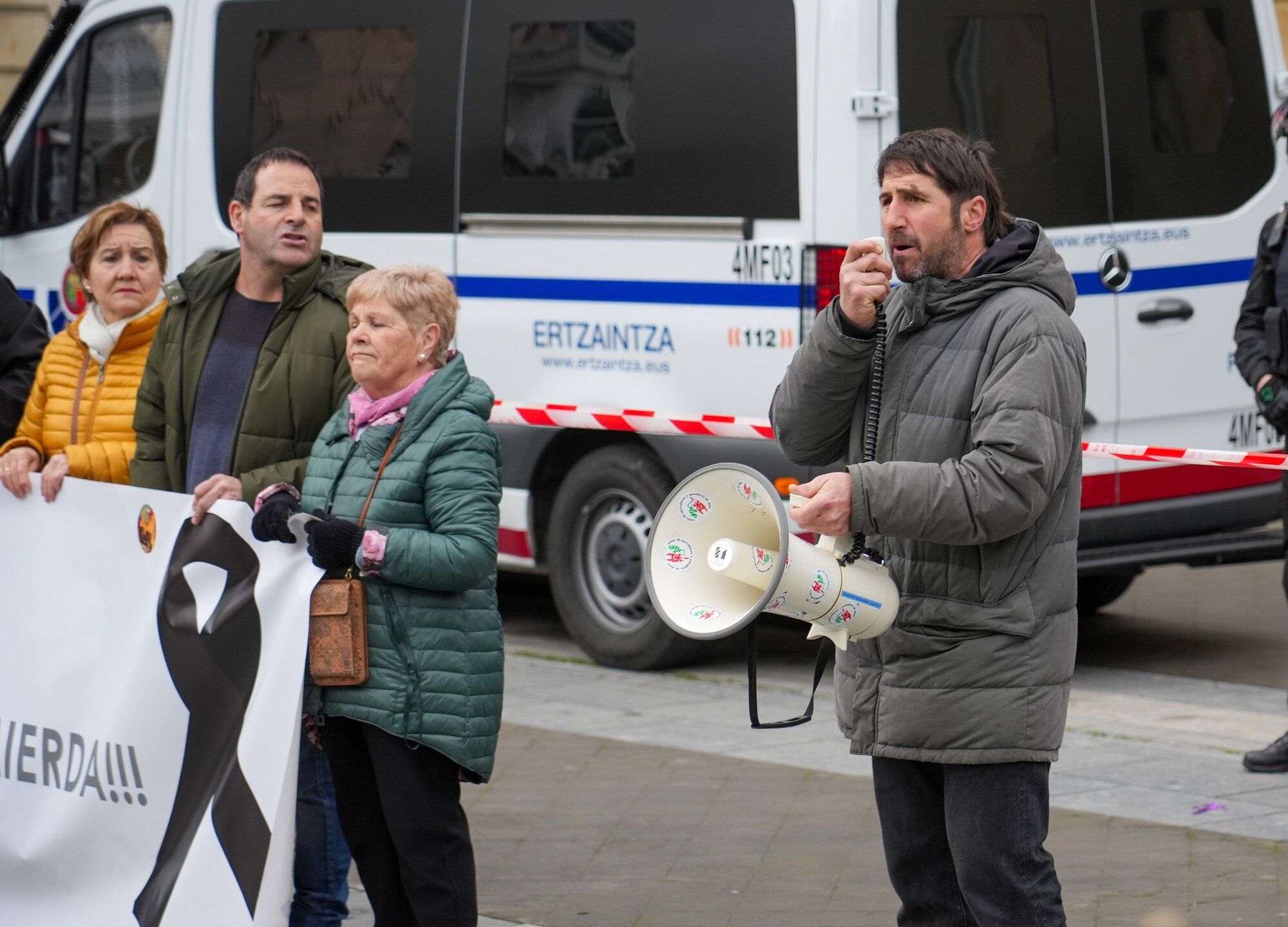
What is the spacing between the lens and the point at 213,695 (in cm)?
427

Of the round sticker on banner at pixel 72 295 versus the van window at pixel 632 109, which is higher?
the van window at pixel 632 109

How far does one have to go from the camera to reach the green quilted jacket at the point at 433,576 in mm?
3879

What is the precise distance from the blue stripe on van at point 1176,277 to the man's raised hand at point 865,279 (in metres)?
3.76

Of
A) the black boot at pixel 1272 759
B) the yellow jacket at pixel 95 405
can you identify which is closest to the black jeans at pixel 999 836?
the yellow jacket at pixel 95 405

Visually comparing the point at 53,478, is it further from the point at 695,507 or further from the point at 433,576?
the point at 695,507

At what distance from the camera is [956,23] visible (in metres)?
6.92

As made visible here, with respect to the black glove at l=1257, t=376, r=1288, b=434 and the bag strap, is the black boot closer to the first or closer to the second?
the black glove at l=1257, t=376, r=1288, b=434

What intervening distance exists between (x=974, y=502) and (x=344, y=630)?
1379 mm

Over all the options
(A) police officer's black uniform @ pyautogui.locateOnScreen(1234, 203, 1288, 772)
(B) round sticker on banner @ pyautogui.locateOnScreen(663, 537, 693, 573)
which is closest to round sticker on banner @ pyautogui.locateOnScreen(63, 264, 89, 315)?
(A) police officer's black uniform @ pyautogui.locateOnScreen(1234, 203, 1288, 772)

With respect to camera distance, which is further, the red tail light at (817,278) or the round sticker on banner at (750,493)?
the red tail light at (817,278)

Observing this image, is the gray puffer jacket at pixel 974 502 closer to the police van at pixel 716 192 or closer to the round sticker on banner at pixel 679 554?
the round sticker on banner at pixel 679 554

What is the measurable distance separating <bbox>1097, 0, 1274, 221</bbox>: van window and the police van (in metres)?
0.01

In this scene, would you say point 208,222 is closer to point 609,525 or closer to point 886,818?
point 609,525

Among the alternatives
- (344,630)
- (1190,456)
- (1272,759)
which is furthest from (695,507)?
(1272,759)
